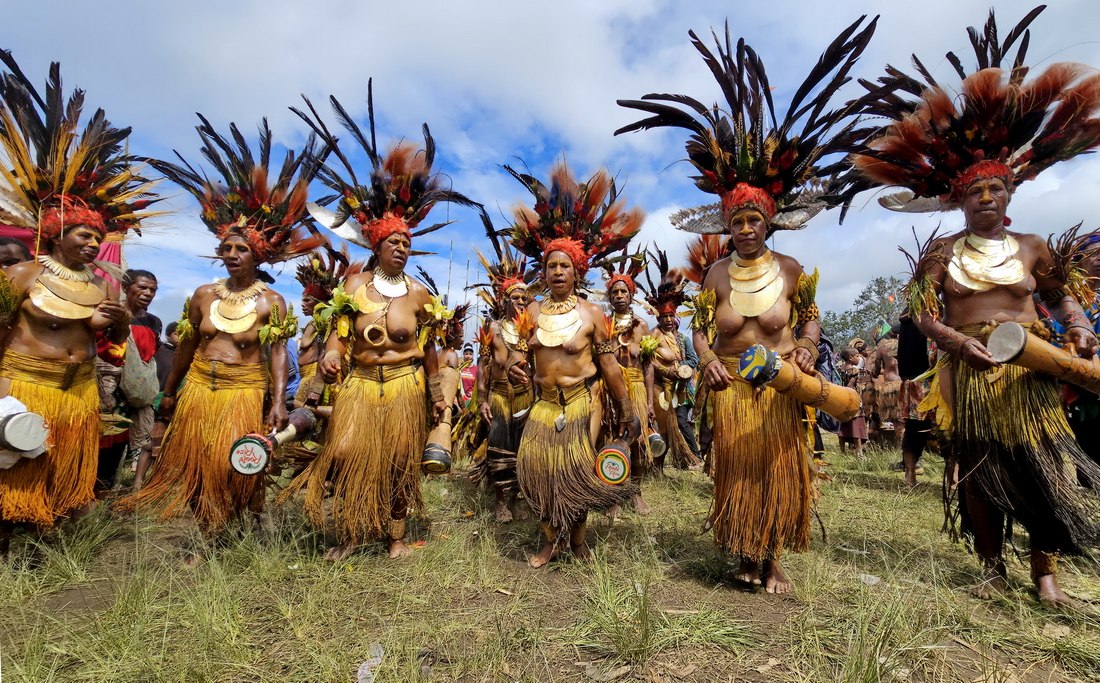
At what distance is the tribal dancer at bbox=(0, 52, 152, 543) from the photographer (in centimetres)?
348

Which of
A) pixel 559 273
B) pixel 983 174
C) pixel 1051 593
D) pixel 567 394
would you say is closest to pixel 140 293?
pixel 559 273

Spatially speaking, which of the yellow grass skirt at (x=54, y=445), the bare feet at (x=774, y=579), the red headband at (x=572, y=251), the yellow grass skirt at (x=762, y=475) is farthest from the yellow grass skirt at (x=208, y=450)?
the bare feet at (x=774, y=579)

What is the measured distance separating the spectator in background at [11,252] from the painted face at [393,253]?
2.98 m

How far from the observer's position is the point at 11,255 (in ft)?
15.0

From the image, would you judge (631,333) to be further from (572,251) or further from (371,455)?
(371,455)

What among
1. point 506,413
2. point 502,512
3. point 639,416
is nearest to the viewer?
point 502,512

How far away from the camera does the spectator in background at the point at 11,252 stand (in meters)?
4.54

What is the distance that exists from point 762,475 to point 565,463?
1183mm

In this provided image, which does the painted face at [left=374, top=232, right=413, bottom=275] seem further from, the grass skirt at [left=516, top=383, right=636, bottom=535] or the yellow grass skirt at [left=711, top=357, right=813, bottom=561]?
the yellow grass skirt at [left=711, top=357, right=813, bottom=561]

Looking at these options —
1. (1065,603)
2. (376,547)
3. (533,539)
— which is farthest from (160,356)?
(1065,603)

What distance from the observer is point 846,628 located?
2.50m

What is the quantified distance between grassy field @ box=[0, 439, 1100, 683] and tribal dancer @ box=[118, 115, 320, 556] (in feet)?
1.06

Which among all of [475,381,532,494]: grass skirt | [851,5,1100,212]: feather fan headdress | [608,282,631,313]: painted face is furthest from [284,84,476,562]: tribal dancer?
[851,5,1100,212]: feather fan headdress

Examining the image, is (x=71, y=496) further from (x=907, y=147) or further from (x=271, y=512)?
(x=907, y=147)
